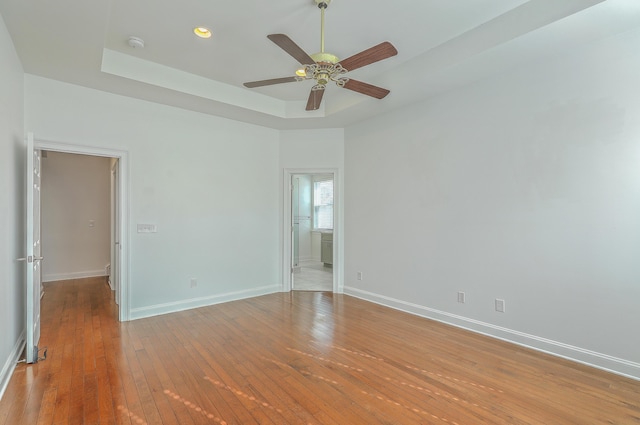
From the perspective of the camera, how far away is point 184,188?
4527mm

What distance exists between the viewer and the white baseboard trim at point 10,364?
2.44 metres

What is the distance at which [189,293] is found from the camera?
180 inches

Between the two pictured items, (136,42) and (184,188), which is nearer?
(136,42)

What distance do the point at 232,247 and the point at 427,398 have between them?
11.6ft

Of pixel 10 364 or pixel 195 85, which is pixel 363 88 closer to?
pixel 195 85

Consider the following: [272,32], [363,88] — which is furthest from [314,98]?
[272,32]

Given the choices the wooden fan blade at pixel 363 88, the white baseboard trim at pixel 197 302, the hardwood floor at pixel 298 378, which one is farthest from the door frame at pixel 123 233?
the wooden fan blade at pixel 363 88

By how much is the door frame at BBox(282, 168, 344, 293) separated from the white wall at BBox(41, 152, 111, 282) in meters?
4.28

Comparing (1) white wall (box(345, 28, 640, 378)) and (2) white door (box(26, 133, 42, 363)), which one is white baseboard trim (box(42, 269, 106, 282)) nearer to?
(2) white door (box(26, 133, 42, 363))

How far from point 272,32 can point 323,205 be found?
575 cm

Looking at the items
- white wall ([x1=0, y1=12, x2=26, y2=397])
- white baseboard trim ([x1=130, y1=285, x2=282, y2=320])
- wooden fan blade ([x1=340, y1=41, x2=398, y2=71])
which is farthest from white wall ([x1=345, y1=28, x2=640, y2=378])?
white wall ([x1=0, y1=12, x2=26, y2=397])

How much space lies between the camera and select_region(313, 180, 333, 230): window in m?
8.45

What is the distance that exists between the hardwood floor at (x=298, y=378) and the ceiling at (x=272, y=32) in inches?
113

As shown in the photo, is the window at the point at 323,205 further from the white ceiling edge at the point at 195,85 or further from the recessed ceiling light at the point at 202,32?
the recessed ceiling light at the point at 202,32
